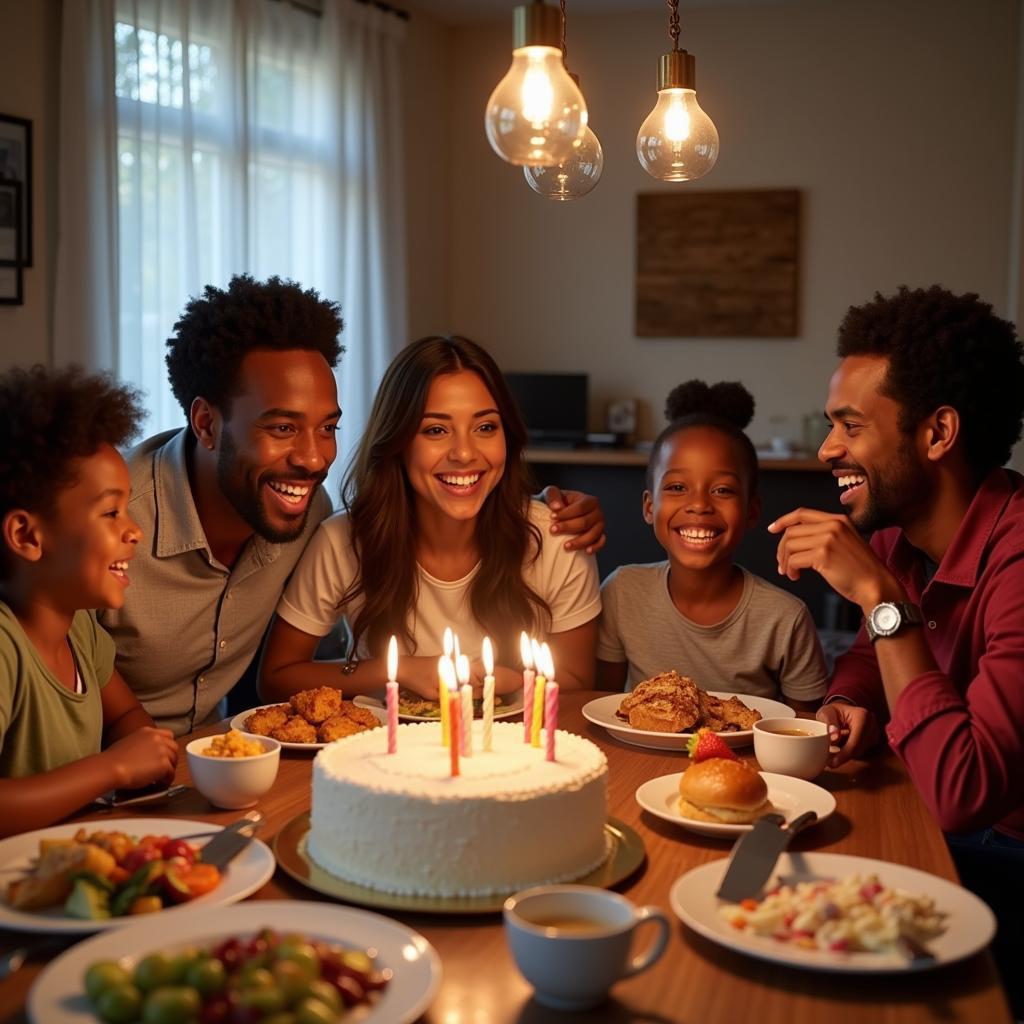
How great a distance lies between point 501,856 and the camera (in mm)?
1479

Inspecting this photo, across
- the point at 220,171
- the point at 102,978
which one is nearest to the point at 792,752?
the point at 102,978

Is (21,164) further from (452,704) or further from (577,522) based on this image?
(452,704)

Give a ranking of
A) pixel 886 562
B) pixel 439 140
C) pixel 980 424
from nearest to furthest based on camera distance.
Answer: pixel 980 424 → pixel 886 562 → pixel 439 140

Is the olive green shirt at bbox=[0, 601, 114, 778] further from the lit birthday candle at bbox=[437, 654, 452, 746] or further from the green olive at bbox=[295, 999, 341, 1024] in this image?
the green olive at bbox=[295, 999, 341, 1024]

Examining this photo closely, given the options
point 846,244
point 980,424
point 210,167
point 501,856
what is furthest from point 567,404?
point 501,856

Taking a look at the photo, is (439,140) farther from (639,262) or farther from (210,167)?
(210,167)

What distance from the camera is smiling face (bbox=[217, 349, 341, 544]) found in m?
2.56

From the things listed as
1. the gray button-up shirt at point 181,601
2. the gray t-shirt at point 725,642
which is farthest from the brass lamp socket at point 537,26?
the gray t-shirt at point 725,642

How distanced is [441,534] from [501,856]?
59.8 inches

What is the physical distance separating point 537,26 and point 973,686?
117 centimetres

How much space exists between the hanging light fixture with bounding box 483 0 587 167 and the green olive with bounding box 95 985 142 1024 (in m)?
1.08

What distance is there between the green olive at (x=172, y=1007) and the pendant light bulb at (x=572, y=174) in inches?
65.2

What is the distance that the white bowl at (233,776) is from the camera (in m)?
1.76

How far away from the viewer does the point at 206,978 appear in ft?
Result: 3.67
